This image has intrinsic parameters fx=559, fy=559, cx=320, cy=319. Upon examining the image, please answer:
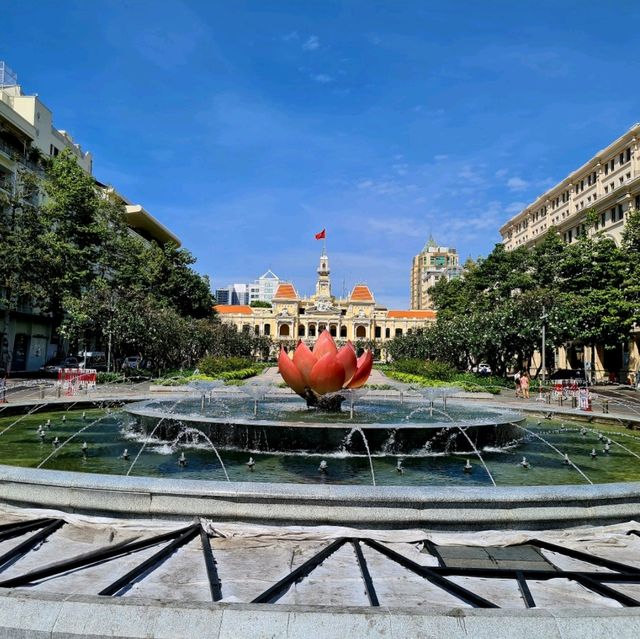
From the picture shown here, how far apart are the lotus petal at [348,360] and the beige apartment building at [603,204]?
33874 millimetres

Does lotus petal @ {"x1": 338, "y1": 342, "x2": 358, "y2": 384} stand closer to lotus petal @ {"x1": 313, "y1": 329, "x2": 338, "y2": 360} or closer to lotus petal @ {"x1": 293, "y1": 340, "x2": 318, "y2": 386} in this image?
lotus petal @ {"x1": 313, "y1": 329, "x2": 338, "y2": 360}

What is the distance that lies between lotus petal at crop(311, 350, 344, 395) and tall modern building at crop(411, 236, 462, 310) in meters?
127

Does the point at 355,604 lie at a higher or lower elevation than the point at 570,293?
lower

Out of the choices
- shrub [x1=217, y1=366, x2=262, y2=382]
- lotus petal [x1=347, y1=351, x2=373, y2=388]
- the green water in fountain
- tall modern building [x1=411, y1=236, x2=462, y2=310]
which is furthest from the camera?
tall modern building [x1=411, y1=236, x2=462, y2=310]

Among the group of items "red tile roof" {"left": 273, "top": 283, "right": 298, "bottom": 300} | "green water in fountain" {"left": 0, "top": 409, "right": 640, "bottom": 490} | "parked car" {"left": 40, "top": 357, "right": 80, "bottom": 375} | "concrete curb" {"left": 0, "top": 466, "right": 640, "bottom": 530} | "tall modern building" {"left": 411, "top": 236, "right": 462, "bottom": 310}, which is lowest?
"green water in fountain" {"left": 0, "top": 409, "right": 640, "bottom": 490}

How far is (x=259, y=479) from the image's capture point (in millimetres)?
7332

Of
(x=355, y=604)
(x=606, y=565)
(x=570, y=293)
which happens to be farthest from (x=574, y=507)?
(x=570, y=293)

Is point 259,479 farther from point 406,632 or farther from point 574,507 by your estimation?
point 406,632

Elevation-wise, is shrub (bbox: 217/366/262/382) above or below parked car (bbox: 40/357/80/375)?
below

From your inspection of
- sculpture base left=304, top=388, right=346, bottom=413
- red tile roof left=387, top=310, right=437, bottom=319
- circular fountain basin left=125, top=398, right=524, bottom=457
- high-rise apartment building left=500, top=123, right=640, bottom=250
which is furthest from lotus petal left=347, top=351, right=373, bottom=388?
red tile roof left=387, top=310, right=437, bottom=319

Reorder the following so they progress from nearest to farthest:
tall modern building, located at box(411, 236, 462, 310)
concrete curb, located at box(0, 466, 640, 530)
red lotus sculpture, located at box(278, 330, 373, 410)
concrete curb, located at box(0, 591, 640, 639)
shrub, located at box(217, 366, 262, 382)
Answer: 1. concrete curb, located at box(0, 591, 640, 639)
2. concrete curb, located at box(0, 466, 640, 530)
3. red lotus sculpture, located at box(278, 330, 373, 410)
4. shrub, located at box(217, 366, 262, 382)
5. tall modern building, located at box(411, 236, 462, 310)

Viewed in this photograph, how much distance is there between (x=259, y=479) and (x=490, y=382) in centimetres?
2756

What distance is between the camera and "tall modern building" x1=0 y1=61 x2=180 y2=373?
36281 mm

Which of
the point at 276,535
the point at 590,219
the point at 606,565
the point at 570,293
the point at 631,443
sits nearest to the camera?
the point at 606,565
